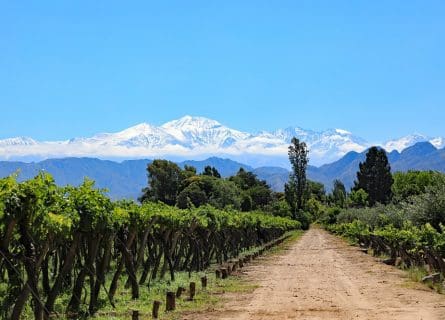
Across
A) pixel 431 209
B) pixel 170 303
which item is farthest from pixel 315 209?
pixel 170 303

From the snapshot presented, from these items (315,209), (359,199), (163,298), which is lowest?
(163,298)

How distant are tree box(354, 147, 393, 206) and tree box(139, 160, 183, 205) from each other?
40746 mm

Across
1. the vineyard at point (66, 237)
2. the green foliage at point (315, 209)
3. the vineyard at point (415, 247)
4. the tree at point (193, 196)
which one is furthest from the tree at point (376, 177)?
the vineyard at point (66, 237)

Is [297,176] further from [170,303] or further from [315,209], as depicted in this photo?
[170,303]

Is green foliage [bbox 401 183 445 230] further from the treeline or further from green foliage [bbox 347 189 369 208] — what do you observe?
green foliage [bbox 347 189 369 208]

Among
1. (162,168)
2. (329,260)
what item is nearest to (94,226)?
(329,260)

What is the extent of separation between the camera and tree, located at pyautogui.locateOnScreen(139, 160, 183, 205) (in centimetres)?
11725

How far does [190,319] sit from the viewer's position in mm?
15453

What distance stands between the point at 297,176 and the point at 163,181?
125 feet

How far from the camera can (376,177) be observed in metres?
128

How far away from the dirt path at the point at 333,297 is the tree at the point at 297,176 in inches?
4127

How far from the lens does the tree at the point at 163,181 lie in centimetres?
11725

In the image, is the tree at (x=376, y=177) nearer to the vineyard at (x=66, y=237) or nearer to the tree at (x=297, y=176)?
the tree at (x=297, y=176)

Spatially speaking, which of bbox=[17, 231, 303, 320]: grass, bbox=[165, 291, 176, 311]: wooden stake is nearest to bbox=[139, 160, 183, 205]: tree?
bbox=[17, 231, 303, 320]: grass
